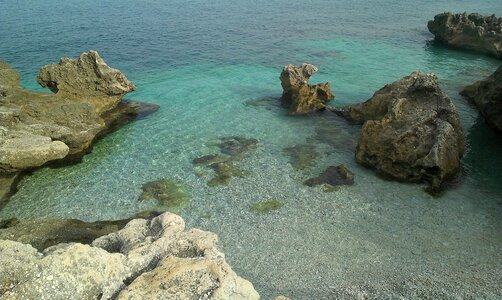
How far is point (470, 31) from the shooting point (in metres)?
42.2

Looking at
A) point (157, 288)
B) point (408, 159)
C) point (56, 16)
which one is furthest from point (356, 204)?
point (56, 16)

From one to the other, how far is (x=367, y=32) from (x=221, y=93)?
27.0 metres

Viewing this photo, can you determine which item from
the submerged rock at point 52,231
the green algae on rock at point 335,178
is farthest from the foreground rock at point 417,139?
the submerged rock at point 52,231

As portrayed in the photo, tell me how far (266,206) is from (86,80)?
15.5 meters

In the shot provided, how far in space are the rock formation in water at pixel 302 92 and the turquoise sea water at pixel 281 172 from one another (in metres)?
0.97

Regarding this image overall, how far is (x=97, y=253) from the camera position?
875 cm

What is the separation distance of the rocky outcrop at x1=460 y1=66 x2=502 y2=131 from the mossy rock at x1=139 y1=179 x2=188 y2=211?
1746 cm

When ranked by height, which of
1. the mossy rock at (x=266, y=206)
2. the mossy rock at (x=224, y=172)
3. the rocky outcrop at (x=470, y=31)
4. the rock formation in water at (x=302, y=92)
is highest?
the rocky outcrop at (x=470, y=31)

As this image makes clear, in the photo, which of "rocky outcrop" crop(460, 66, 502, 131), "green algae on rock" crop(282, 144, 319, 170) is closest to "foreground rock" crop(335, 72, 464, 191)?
"green algae on rock" crop(282, 144, 319, 170)

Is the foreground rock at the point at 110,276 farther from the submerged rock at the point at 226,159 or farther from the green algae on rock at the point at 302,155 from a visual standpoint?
the green algae on rock at the point at 302,155

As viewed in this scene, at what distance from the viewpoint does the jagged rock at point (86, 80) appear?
83.0ft

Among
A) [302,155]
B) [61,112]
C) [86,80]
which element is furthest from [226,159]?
[86,80]

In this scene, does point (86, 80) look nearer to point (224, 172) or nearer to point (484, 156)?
point (224, 172)

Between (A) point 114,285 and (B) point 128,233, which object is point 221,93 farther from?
(A) point 114,285
